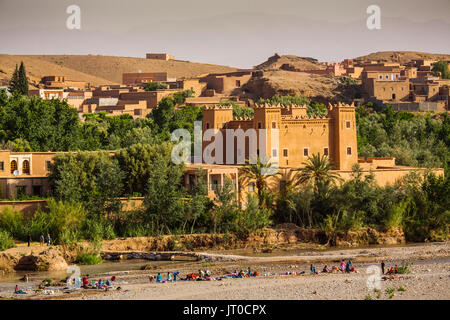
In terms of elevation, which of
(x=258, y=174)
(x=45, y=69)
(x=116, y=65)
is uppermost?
(x=116, y=65)

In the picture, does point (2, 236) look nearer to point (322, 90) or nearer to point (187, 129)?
point (187, 129)

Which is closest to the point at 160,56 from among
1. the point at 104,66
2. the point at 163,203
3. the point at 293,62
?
the point at 104,66

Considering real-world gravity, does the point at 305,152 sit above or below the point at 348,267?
above

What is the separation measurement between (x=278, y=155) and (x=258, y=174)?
241 cm

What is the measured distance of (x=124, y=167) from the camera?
35.4 metres

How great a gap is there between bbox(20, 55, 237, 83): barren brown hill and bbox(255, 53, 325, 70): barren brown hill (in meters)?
13.3

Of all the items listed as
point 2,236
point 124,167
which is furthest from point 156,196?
point 2,236

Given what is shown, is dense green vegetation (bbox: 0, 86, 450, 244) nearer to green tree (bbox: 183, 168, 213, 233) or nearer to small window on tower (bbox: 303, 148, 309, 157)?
green tree (bbox: 183, 168, 213, 233)

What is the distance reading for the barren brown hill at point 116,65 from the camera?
376 feet

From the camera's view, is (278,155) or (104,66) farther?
(104,66)

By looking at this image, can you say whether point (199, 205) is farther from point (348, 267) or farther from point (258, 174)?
point (348, 267)

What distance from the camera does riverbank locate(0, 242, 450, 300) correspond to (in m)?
23.4

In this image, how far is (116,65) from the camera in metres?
117

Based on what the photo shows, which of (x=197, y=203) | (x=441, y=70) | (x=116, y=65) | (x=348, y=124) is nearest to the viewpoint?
(x=197, y=203)
